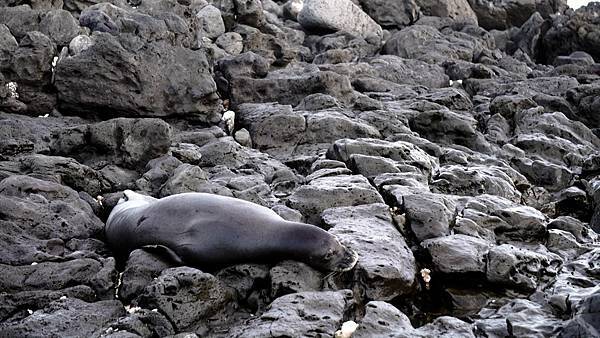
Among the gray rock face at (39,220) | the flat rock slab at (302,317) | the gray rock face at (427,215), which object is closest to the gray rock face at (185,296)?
the flat rock slab at (302,317)

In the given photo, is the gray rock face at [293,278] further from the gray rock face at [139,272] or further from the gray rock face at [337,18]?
the gray rock face at [337,18]

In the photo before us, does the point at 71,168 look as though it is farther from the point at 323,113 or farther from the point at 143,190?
the point at 323,113

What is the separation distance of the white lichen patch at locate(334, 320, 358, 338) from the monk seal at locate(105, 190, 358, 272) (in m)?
0.80

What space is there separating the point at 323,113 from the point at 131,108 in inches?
124

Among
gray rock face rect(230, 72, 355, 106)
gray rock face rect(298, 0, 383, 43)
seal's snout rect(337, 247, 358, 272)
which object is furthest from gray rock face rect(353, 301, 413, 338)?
gray rock face rect(298, 0, 383, 43)

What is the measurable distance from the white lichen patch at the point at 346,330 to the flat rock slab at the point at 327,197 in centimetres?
218

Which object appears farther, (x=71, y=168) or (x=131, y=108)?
(x=131, y=108)

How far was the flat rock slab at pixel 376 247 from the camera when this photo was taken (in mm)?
5055

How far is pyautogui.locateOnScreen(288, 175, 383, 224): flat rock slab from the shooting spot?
6598 millimetres

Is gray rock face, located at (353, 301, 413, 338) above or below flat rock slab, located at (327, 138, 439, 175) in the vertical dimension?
above

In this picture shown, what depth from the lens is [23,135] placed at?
804 cm

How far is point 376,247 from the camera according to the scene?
18.0 ft

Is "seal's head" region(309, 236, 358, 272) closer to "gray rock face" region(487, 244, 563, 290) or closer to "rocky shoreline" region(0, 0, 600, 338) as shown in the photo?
"rocky shoreline" region(0, 0, 600, 338)

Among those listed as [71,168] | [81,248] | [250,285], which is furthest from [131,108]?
[250,285]
